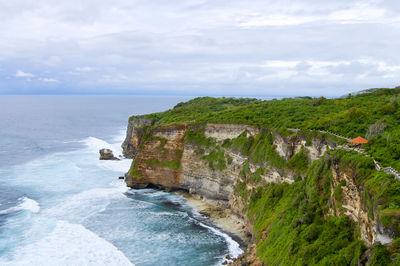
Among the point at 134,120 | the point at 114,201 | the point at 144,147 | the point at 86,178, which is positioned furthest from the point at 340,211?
the point at 134,120

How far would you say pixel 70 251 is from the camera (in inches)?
1545

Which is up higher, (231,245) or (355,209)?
(355,209)

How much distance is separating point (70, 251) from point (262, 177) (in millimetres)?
25484

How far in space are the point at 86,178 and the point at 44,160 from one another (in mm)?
20711

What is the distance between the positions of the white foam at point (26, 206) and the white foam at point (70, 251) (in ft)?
31.8

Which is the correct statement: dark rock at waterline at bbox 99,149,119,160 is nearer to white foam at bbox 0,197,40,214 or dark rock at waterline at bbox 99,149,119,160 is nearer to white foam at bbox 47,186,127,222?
white foam at bbox 47,186,127,222

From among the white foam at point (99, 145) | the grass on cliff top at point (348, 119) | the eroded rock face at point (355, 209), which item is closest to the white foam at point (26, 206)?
the grass on cliff top at point (348, 119)

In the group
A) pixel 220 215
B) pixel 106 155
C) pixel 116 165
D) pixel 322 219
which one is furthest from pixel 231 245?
pixel 106 155

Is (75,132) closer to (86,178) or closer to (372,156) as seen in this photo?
(86,178)

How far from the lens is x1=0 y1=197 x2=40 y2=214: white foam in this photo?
51031 millimetres

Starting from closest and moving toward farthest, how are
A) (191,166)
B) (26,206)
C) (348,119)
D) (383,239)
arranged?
(383,239) → (348,119) → (26,206) → (191,166)

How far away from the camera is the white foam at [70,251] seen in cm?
3696

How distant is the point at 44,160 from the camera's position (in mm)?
82688

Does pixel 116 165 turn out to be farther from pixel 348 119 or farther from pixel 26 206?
pixel 348 119
